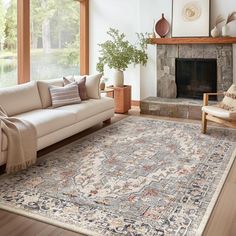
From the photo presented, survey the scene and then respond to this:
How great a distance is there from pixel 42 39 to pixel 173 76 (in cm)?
271

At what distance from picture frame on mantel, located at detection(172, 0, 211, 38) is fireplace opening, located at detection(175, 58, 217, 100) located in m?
0.54

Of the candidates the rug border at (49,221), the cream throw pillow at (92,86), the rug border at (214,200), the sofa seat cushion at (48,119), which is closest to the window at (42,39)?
the cream throw pillow at (92,86)

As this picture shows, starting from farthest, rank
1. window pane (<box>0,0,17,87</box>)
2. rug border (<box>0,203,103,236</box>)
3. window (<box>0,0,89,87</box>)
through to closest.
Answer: window (<box>0,0,89,87</box>) < window pane (<box>0,0,17,87</box>) < rug border (<box>0,203,103,236</box>)

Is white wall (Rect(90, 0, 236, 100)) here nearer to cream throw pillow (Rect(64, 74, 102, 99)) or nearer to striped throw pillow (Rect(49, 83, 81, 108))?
cream throw pillow (Rect(64, 74, 102, 99))

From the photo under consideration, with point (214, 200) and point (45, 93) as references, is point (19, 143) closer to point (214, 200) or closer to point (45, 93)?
point (45, 93)

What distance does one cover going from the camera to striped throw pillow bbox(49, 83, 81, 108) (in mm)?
5023

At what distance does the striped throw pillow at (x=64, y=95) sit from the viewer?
5023mm

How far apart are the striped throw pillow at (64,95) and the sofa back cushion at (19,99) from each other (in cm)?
25

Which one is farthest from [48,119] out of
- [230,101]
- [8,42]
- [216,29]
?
[216,29]

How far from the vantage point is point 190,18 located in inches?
258

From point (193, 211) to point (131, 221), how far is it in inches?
21.5

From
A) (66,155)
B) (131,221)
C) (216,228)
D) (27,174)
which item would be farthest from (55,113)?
(216,228)

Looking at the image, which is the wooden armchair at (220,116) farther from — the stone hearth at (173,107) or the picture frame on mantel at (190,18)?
the picture frame on mantel at (190,18)

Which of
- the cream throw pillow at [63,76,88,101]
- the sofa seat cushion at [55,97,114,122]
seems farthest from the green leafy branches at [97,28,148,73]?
the cream throw pillow at [63,76,88,101]
